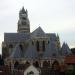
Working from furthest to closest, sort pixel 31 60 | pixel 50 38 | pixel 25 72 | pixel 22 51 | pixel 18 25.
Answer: pixel 18 25
pixel 50 38
pixel 22 51
pixel 31 60
pixel 25 72

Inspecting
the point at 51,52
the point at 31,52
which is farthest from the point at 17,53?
the point at 51,52

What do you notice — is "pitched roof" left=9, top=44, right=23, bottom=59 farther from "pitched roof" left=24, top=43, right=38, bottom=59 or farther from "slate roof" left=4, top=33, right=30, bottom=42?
"slate roof" left=4, top=33, right=30, bottom=42

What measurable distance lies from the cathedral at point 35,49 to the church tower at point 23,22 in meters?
20.7

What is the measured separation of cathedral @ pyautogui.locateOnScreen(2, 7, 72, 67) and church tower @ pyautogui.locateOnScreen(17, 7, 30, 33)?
20.7m

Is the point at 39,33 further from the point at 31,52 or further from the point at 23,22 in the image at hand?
the point at 23,22

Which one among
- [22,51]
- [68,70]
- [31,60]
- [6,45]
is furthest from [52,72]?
[6,45]

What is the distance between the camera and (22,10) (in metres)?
129

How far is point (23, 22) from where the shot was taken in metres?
126

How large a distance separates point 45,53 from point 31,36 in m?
10.3

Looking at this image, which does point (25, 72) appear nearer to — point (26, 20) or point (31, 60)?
point (31, 60)

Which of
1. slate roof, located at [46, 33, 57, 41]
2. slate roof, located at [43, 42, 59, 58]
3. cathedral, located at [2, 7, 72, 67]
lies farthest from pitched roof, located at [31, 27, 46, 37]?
slate roof, located at [43, 42, 59, 58]

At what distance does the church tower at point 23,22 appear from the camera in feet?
402

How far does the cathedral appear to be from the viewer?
86188 millimetres

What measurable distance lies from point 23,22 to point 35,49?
37982 mm
